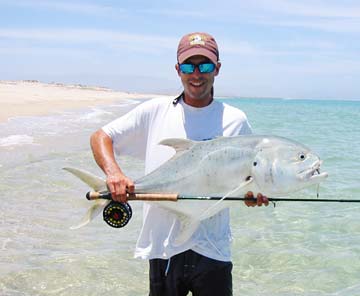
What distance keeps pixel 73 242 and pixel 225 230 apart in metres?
3.45

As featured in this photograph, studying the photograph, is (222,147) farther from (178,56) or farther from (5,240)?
(5,240)

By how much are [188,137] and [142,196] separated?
0.43 metres

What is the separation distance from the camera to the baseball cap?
118 inches

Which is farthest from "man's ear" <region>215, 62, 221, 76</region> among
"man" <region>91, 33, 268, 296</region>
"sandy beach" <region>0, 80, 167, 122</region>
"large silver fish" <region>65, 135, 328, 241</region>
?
"sandy beach" <region>0, 80, 167, 122</region>

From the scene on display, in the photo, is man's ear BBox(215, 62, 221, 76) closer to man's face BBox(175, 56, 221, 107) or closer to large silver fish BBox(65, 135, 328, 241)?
man's face BBox(175, 56, 221, 107)

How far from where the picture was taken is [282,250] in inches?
249

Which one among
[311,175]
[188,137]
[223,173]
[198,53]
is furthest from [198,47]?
[311,175]

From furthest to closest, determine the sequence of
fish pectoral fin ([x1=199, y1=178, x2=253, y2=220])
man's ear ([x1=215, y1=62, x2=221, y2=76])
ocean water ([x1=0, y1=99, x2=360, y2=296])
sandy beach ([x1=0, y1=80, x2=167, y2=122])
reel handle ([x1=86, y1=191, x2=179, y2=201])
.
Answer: sandy beach ([x1=0, y1=80, x2=167, y2=122]), ocean water ([x1=0, y1=99, x2=360, y2=296]), man's ear ([x1=215, y1=62, x2=221, y2=76]), reel handle ([x1=86, y1=191, x2=179, y2=201]), fish pectoral fin ([x1=199, y1=178, x2=253, y2=220])

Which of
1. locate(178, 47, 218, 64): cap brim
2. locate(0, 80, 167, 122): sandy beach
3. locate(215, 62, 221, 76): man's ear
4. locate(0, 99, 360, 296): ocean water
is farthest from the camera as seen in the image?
locate(0, 80, 167, 122): sandy beach

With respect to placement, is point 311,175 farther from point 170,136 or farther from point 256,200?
point 170,136

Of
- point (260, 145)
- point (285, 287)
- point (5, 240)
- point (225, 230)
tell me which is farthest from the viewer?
point (5, 240)

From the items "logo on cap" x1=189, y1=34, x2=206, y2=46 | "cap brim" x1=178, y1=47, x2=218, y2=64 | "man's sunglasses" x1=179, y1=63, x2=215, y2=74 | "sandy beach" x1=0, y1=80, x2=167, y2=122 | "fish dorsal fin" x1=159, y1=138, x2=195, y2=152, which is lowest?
"fish dorsal fin" x1=159, y1=138, x2=195, y2=152

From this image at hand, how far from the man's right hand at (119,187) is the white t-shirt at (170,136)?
0.21m

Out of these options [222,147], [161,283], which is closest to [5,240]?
[161,283]
